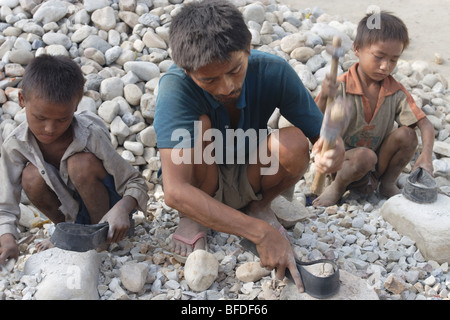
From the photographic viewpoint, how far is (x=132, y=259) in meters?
2.40

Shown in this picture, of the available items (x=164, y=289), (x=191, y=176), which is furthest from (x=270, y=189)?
(x=164, y=289)

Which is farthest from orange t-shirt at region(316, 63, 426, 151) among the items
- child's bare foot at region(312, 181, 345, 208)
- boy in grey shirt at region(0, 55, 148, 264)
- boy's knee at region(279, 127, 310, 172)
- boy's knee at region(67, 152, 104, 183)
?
boy's knee at region(67, 152, 104, 183)

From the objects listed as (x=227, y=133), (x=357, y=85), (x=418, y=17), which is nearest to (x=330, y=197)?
(x=357, y=85)

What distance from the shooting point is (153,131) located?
331 centimetres

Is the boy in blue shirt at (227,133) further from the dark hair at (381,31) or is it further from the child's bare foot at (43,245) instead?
the dark hair at (381,31)

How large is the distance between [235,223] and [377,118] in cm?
138

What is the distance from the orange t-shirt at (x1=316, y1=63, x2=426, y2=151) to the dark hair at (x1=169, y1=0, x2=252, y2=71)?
1103mm

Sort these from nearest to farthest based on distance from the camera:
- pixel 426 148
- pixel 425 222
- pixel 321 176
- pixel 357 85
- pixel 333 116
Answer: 1. pixel 333 116
2. pixel 321 176
3. pixel 425 222
4. pixel 426 148
5. pixel 357 85

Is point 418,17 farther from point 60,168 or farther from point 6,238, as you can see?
point 6,238

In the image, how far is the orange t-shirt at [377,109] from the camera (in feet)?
9.64

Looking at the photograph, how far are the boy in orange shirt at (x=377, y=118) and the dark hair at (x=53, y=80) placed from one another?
1.44 meters

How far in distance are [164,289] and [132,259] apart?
0.87 ft

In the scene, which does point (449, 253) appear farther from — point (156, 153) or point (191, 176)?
point (156, 153)

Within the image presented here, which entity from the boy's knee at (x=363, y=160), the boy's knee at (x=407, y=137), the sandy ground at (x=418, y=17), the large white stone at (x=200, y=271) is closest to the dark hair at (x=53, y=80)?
the large white stone at (x=200, y=271)
